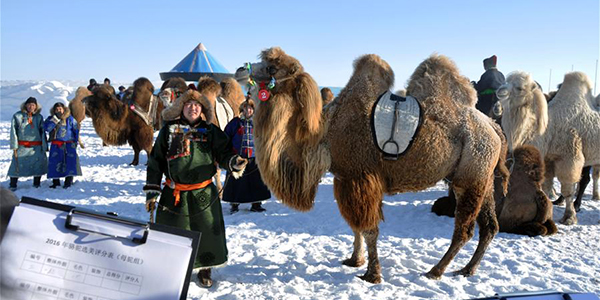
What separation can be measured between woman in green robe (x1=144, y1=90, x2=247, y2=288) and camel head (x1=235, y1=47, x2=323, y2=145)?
431 millimetres

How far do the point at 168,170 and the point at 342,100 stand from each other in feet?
5.55

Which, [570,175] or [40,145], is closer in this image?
[570,175]

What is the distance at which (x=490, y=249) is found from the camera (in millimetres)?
4719

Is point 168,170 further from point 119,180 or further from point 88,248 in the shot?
point 119,180

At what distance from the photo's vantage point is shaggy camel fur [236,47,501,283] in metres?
3.29

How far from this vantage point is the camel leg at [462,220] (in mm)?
3758

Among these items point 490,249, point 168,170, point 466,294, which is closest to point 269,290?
point 168,170

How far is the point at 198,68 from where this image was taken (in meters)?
14.1

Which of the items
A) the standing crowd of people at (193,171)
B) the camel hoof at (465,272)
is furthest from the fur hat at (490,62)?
the standing crowd of people at (193,171)

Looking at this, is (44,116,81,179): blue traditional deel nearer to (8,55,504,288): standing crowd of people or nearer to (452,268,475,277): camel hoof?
(8,55,504,288): standing crowd of people

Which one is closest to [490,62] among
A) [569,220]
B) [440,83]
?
[569,220]

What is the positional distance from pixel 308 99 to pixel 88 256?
218 cm

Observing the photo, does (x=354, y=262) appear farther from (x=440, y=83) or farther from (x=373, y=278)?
(x=440, y=83)

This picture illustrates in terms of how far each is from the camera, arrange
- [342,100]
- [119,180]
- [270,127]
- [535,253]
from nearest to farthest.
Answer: [270,127]
[342,100]
[535,253]
[119,180]
